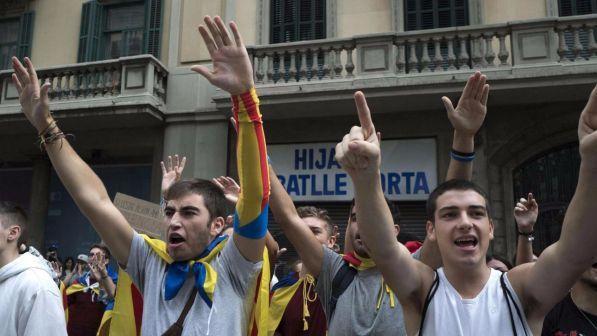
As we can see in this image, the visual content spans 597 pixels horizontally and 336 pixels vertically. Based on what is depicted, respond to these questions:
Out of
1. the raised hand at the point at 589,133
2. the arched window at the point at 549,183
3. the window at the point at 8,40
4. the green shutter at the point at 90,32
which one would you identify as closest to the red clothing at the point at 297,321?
the raised hand at the point at 589,133

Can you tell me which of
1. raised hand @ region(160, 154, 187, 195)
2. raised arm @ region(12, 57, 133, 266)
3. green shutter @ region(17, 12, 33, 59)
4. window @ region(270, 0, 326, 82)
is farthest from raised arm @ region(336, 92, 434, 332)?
green shutter @ region(17, 12, 33, 59)

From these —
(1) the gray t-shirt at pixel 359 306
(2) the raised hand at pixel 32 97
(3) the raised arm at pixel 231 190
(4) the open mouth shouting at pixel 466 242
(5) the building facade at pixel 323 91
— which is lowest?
(1) the gray t-shirt at pixel 359 306

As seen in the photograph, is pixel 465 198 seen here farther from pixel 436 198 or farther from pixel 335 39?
pixel 335 39

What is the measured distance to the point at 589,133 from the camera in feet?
6.38

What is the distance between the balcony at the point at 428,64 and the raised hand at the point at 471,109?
6332 millimetres

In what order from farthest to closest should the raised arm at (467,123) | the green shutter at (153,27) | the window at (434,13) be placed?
the green shutter at (153,27)
the window at (434,13)
the raised arm at (467,123)

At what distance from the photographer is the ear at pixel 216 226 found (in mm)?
2553

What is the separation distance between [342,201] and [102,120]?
5.03m

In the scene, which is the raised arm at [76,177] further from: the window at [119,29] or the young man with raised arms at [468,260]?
the window at [119,29]

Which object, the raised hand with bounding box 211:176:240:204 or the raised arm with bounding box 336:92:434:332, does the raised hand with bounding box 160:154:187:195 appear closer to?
the raised hand with bounding box 211:176:240:204

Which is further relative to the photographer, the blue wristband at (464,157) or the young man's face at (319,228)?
the young man's face at (319,228)

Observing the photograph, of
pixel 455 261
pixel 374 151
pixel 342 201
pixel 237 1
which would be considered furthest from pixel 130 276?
pixel 237 1

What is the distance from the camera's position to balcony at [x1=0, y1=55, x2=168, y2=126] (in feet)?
33.4

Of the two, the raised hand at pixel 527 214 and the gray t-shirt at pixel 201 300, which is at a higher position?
the raised hand at pixel 527 214
